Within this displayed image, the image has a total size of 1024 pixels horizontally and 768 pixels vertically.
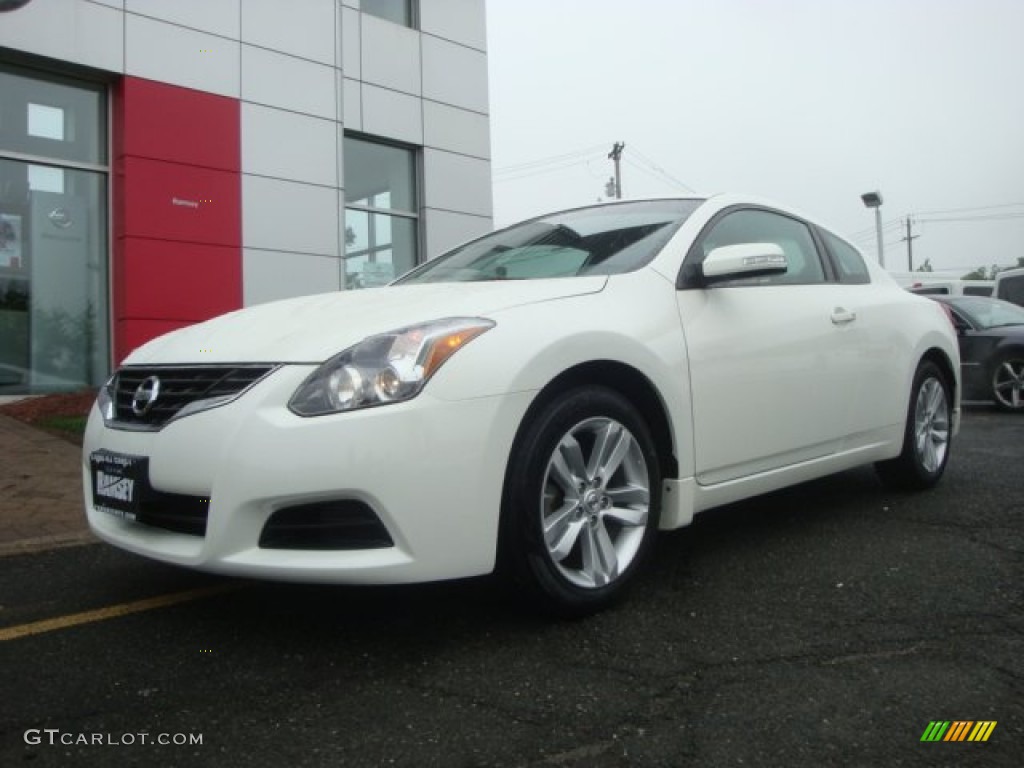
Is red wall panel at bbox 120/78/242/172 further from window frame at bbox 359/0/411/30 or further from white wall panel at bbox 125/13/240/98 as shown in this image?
window frame at bbox 359/0/411/30

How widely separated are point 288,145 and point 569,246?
306 inches

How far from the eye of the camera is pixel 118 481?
2.72 m

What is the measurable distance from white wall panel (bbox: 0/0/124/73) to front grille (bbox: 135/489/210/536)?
7842 millimetres

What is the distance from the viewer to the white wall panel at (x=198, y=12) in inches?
368

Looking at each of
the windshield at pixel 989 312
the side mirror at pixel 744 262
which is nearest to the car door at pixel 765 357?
the side mirror at pixel 744 262

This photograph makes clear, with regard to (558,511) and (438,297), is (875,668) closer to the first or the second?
(558,511)

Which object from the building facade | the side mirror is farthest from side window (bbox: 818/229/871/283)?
the building facade

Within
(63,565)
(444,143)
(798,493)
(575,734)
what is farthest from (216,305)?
(575,734)

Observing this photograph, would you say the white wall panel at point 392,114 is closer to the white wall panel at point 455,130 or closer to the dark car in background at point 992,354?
the white wall panel at point 455,130

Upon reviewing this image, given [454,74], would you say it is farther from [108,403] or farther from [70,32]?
[108,403]

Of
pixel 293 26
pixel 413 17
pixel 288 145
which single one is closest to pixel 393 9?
pixel 413 17

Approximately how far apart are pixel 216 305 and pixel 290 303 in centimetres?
699

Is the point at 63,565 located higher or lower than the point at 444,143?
lower

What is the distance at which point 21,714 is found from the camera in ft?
7.20
